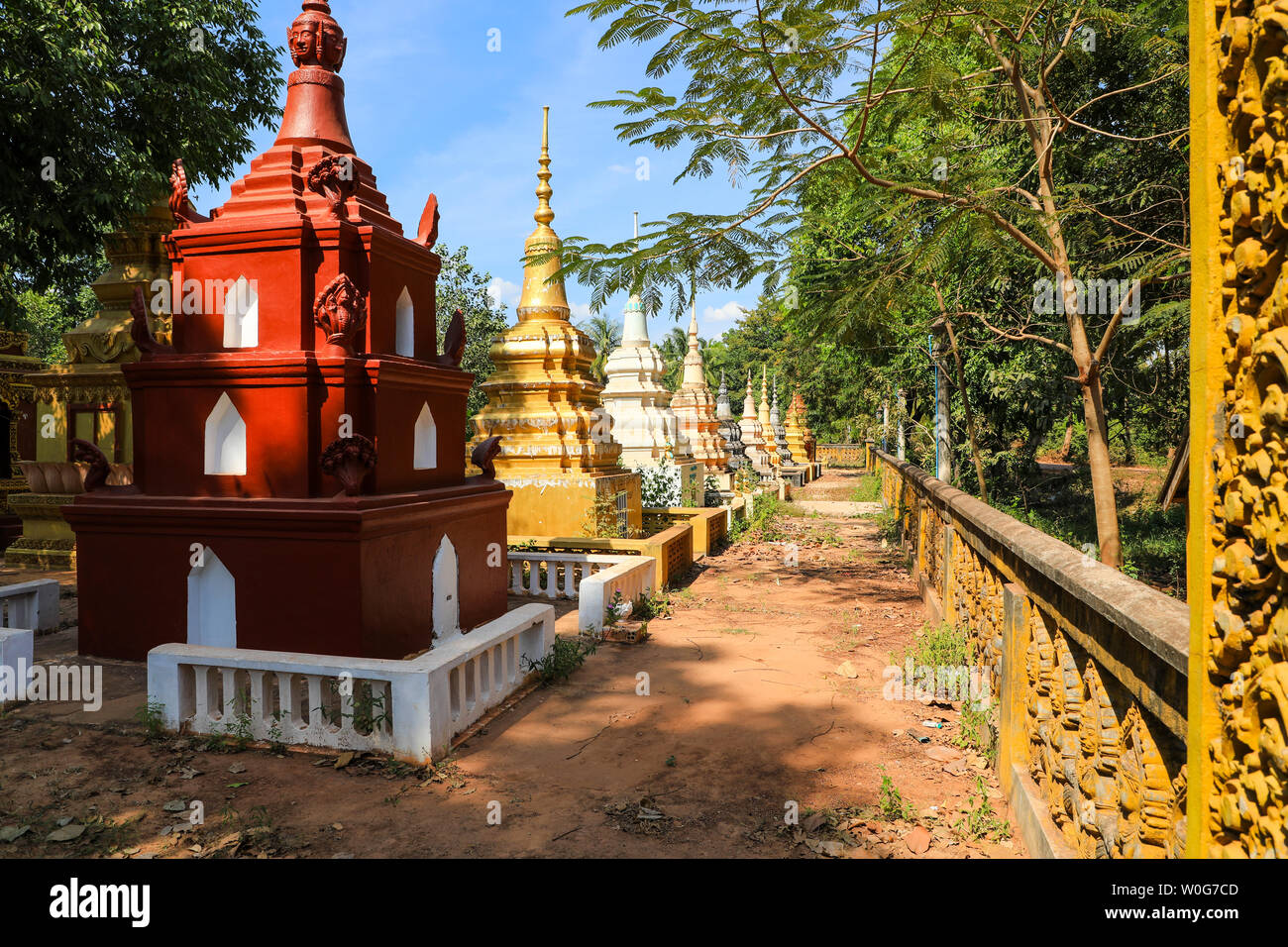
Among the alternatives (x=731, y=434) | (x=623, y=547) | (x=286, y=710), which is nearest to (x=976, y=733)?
(x=286, y=710)

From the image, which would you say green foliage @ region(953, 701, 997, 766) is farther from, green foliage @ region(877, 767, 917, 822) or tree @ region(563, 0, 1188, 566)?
tree @ region(563, 0, 1188, 566)

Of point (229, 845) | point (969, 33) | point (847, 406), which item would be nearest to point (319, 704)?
point (229, 845)

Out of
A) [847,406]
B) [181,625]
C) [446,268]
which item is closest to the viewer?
[181,625]

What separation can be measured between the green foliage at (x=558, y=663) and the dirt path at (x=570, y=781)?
11 centimetres

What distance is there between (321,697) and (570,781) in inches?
63.6

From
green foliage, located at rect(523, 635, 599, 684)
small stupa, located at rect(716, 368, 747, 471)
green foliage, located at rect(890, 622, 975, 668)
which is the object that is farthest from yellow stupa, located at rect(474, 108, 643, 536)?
small stupa, located at rect(716, 368, 747, 471)

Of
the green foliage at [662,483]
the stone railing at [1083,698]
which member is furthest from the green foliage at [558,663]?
the green foliage at [662,483]

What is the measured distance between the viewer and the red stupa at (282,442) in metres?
5.67

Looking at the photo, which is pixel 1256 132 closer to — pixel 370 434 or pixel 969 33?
pixel 370 434

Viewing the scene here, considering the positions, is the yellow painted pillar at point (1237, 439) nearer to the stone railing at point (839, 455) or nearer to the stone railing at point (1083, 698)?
the stone railing at point (1083, 698)

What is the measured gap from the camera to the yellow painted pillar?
1552mm

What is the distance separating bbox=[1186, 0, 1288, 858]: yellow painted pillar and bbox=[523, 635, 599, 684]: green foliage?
490cm

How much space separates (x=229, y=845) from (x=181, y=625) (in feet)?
9.84

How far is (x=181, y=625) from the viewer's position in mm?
6051
